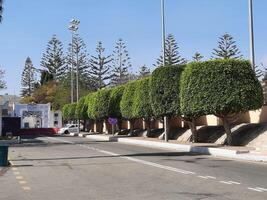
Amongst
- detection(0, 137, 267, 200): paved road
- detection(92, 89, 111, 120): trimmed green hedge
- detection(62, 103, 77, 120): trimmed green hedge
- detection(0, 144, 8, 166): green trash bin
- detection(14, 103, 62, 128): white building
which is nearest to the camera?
detection(0, 137, 267, 200): paved road

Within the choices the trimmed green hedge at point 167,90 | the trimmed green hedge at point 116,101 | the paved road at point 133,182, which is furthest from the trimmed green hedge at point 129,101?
the paved road at point 133,182

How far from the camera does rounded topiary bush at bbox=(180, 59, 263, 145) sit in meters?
31.7

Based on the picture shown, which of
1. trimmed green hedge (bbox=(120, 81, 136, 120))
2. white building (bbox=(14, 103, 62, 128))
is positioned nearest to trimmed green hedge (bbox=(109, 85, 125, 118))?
trimmed green hedge (bbox=(120, 81, 136, 120))

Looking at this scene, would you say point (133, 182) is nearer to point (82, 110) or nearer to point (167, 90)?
point (167, 90)

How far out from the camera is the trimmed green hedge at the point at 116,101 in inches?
2469

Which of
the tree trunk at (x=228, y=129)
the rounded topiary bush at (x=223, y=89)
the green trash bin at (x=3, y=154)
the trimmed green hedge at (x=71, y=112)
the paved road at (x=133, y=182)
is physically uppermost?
the trimmed green hedge at (x=71, y=112)

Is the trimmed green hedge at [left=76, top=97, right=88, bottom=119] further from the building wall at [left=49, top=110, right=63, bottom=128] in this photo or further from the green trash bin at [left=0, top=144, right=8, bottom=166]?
the green trash bin at [left=0, top=144, right=8, bottom=166]

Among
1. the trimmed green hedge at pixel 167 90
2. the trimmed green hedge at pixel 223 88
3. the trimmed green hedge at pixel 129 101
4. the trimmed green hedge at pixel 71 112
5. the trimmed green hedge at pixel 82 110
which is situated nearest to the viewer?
the trimmed green hedge at pixel 223 88

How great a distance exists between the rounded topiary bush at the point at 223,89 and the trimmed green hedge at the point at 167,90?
671cm

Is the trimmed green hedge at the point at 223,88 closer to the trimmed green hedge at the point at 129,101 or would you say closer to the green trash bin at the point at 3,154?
the green trash bin at the point at 3,154

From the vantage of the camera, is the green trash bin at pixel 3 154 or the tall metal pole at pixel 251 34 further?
the tall metal pole at pixel 251 34

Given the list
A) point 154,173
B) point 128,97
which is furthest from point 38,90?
point 154,173

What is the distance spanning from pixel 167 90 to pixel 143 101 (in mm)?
8000

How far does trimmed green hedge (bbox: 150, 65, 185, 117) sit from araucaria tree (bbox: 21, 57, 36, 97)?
10991cm
